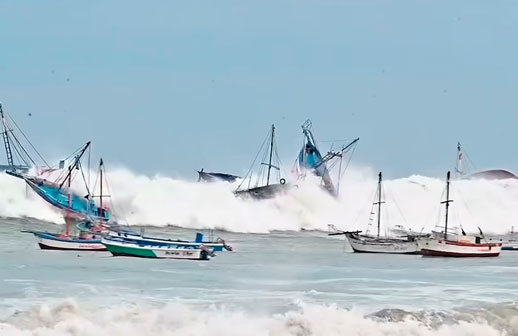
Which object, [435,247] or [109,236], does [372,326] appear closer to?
[109,236]

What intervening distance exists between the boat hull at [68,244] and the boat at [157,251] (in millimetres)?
2462

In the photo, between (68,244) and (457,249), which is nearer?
(68,244)

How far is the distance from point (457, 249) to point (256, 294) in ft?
109

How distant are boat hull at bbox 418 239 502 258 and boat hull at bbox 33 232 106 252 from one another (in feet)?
69.0

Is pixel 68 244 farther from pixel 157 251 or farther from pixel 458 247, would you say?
pixel 458 247

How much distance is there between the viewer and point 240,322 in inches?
1062

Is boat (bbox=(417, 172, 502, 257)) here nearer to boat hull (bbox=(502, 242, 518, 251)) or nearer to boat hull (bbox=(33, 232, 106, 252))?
boat hull (bbox=(502, 242, 518, 251))

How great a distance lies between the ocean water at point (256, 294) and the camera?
84.2ft

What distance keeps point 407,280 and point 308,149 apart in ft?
219

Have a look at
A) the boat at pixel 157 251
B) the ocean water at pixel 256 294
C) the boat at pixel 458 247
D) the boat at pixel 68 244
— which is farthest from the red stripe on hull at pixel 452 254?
the boat at pixel 68 244

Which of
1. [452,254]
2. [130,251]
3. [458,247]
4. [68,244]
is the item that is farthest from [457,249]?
[68,244]

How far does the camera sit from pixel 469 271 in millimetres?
53000

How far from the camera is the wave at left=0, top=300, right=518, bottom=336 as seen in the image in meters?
24.9

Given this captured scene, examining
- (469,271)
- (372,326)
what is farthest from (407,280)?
(372,326)
